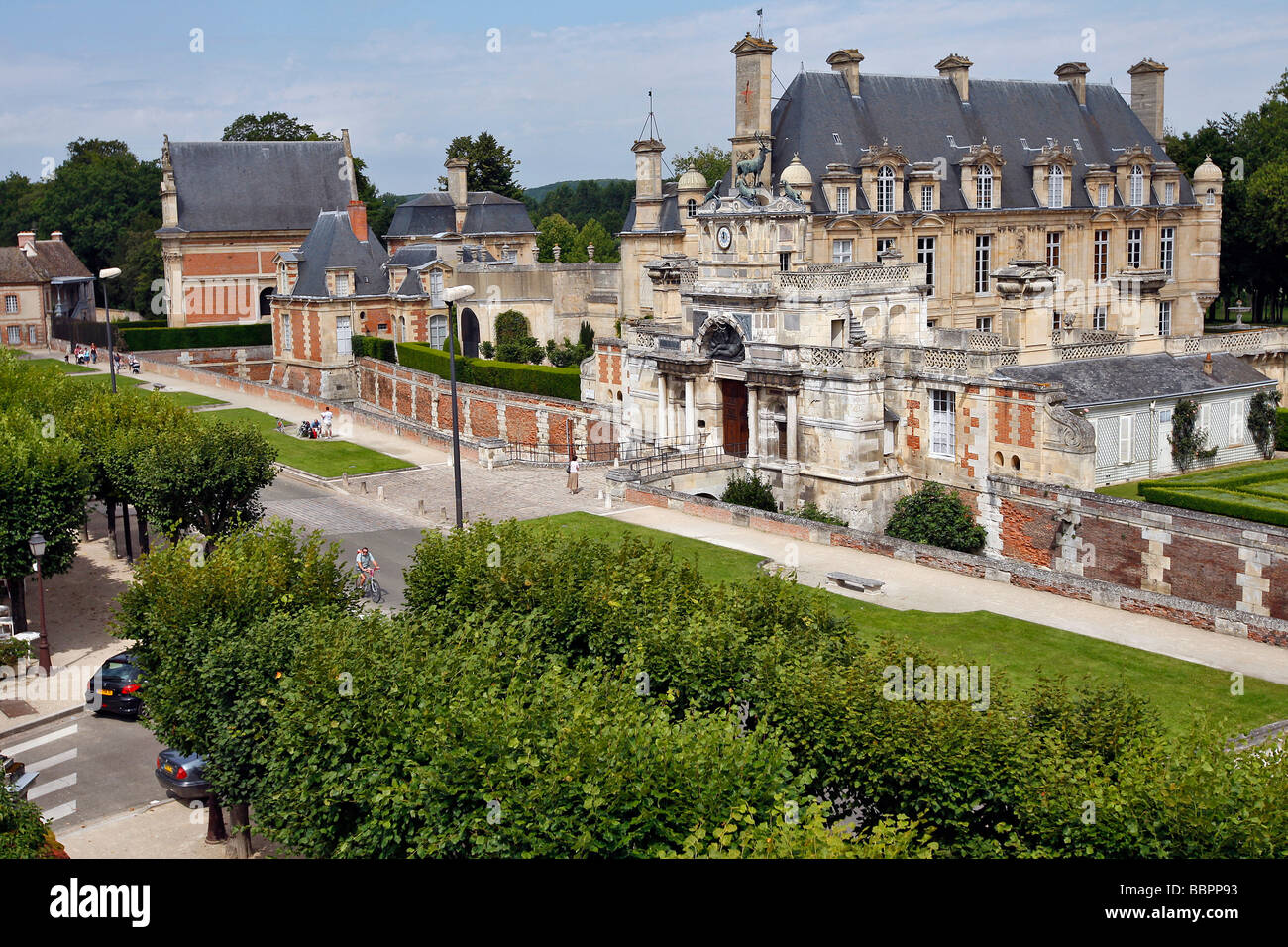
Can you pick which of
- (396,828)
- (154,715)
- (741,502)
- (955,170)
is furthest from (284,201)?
(396,828)

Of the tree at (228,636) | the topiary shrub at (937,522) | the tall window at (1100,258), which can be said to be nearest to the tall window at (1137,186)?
the tall window at (1100,258)

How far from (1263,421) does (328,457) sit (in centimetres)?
3013

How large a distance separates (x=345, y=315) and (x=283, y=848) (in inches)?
1931

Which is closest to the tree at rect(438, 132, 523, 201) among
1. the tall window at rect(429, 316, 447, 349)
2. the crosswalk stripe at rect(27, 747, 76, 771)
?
the tall window at rect(429, 316, 447, 349)

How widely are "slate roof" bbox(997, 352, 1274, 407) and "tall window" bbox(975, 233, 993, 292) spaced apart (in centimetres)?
1263

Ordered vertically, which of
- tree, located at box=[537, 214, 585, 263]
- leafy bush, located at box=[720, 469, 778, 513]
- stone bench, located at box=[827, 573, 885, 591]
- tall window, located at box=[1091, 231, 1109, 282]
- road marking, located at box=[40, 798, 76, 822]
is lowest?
road marking, located at box=[40, 798, 76, 822]

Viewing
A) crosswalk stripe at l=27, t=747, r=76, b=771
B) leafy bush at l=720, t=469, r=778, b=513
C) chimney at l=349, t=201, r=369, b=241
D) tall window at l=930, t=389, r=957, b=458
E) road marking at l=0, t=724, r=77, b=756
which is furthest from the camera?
chimney at l=349, t=201, r=369, b=241

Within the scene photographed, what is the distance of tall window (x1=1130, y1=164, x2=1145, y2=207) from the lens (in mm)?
57959

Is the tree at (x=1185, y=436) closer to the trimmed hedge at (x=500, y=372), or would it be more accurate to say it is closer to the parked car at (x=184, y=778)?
the trimmed hedge at (x=500, y=372)

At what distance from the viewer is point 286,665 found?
18.6 m

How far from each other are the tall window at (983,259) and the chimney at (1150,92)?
11978 mm

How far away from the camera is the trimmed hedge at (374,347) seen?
61.5 metres

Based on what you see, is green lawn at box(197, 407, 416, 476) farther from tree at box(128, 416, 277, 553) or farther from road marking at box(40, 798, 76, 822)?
road marking at box(40, 798, 76, 822)

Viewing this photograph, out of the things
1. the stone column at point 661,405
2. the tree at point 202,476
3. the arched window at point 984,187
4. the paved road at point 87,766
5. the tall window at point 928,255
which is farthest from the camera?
the arched window at point 984,187
